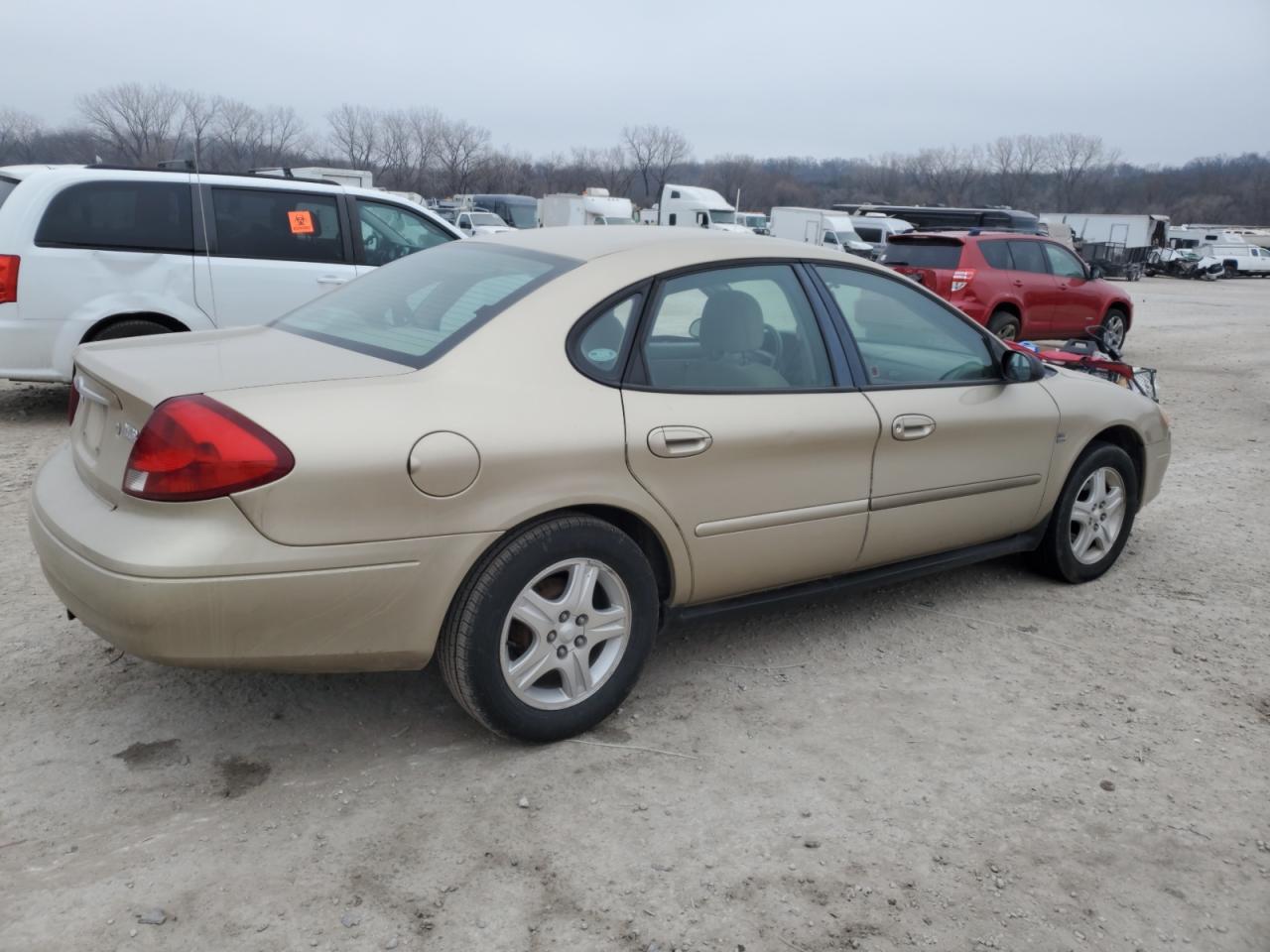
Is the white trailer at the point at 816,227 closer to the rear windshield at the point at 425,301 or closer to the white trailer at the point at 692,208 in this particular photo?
the white trailer at the point at 692,208

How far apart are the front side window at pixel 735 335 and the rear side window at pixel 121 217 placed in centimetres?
498

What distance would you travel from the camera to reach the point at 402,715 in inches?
134

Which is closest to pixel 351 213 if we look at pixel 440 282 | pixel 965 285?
pixel 440 282

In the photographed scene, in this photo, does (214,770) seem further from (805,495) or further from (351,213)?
(351,213)

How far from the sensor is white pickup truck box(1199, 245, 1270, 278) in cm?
4519

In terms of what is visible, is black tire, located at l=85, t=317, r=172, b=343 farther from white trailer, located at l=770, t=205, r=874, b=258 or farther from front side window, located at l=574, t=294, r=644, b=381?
white trailer, located at l=770, t=205, r=874, b=258

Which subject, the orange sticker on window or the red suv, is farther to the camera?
the red suv

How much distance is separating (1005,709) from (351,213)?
20.1 feet

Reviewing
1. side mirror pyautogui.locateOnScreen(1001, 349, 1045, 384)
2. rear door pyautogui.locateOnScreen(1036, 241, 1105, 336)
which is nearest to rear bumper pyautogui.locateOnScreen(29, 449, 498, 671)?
side mirror pyautogui.locateOnScreen(1001, 349, 1045, 384)

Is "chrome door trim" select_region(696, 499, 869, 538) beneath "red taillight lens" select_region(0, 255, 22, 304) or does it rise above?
beneath

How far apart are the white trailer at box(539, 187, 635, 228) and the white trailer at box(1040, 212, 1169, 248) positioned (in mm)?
21280

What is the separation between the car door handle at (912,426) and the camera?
383 centimetres

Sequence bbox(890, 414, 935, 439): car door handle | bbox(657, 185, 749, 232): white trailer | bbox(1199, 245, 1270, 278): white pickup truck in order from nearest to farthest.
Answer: bbox(890, 414, 935, 439): car door handle → bbox(657, 185, 749, 232): white trailer → bbox(1199, 245, 1270, 278): white pickup truck

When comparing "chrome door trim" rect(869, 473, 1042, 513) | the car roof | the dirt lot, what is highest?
the car roof
